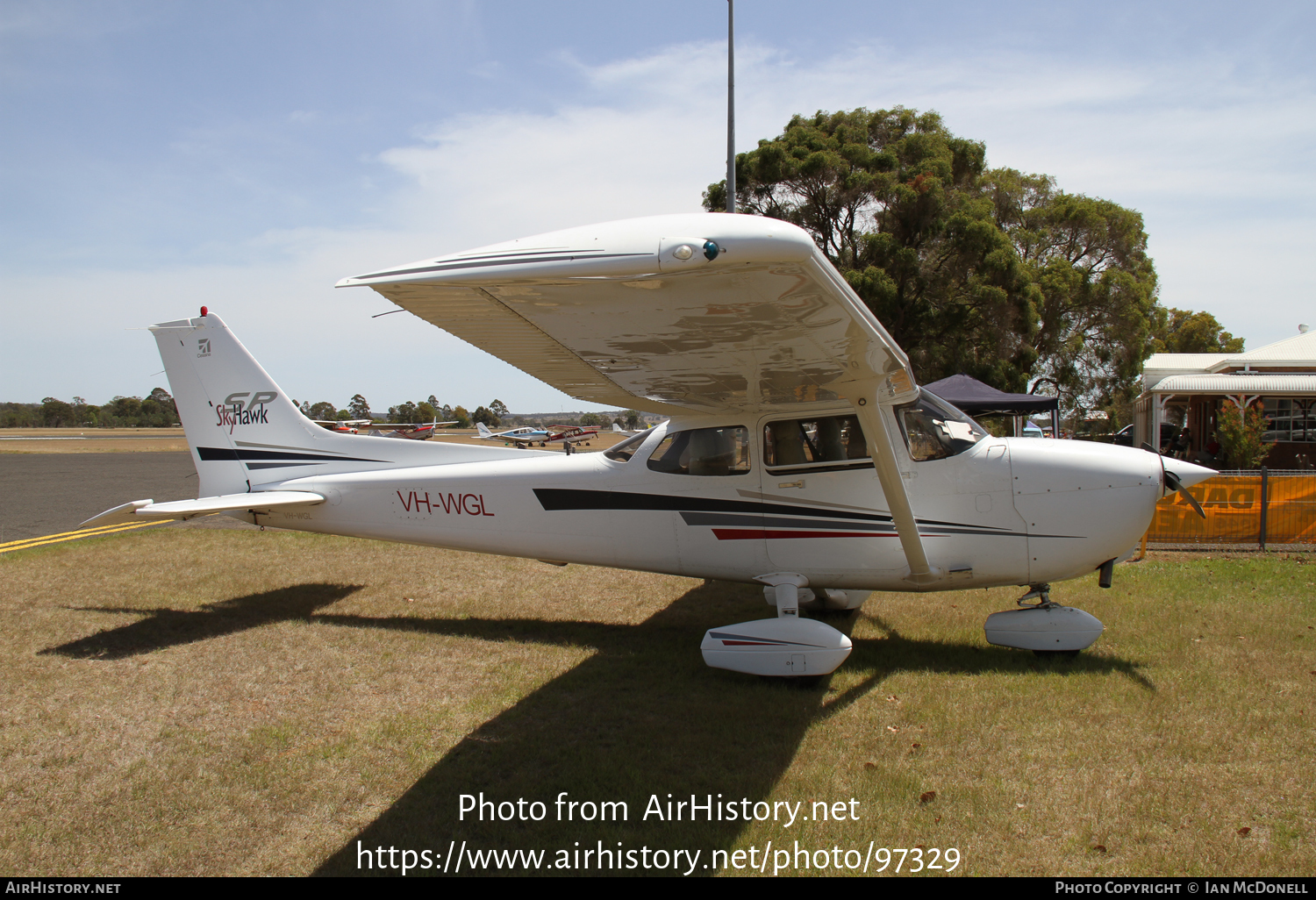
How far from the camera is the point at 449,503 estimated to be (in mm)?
6617

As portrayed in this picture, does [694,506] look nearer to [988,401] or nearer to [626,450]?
A: [626,450]

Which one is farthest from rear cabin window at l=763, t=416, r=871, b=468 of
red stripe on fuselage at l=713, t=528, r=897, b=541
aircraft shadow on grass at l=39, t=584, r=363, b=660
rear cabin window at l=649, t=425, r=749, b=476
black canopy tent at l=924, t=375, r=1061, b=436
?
black canopy tent at l=924, t=375, r=1061, b=436

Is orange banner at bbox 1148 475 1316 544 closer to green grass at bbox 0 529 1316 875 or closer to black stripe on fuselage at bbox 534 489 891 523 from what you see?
green grass at bbox 0 529 1316 875

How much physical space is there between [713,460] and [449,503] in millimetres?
2473

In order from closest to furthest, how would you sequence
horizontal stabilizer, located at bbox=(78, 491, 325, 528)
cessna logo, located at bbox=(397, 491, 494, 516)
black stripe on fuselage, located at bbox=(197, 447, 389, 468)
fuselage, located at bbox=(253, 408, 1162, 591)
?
1. fuselage, located at bbox=(253, 408, 1162, 591)
2. horizontal stabilizer, located at bbox=(78, 491, 325, 528)
3. cessna logo, located at bbox=(397, 491, 494, 516)
4. black stripe on fuselage, located at bbox=(197, 447, 389, 468)

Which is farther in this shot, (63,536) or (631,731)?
(63,536)

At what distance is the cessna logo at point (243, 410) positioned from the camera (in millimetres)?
7418

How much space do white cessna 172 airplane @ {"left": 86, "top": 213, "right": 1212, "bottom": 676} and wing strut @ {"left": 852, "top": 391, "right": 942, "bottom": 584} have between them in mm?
14

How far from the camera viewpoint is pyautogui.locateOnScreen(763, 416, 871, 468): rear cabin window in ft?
18.4

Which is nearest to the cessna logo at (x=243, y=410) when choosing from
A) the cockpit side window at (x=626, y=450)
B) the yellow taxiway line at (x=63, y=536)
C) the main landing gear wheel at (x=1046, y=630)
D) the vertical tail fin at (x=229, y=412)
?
the vertical tail fin at (x=229, y=412)

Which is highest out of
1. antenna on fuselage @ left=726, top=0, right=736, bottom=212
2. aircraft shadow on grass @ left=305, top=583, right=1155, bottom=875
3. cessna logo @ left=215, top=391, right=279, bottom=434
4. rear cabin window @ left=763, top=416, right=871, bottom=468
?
antenna on fuselage @ left=726, top=0, right=736, bottom=212

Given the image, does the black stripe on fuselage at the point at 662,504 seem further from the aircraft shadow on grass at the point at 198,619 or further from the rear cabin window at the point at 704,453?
the aircraft shadow on grass at the point at 198,619

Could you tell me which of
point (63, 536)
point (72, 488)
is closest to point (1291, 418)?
point (63, 536)
